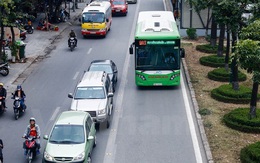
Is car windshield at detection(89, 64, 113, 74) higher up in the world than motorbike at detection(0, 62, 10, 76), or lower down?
higher up

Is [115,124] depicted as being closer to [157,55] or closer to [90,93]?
[90,93]

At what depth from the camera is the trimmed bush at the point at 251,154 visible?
1952 centimetres

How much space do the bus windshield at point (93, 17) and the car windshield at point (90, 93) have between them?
20.5 m

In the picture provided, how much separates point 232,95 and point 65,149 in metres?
10.9

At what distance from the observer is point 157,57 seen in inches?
1174

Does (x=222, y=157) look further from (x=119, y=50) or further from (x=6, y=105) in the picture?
(x=119, y=50)

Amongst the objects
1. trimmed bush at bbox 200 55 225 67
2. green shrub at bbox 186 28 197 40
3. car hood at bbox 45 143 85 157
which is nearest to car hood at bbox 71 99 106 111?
car hood at bbox 45 143 85 157

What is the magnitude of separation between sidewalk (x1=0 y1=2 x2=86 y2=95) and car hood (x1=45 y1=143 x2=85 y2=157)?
11.5 meters

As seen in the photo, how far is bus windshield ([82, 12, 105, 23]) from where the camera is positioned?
45.7 meters

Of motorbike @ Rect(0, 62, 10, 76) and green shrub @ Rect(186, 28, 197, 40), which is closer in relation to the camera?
motorbike @ Rect(0, 62, 10, 76)

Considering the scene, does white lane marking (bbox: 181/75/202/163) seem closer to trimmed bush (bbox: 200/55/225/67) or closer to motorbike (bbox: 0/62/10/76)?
trimmed bush (bbox: 200/55/225/67)

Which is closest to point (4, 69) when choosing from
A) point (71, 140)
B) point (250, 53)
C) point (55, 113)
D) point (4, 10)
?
point (4, 10)

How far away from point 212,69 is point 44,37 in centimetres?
1690

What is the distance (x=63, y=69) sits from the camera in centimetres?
3581
